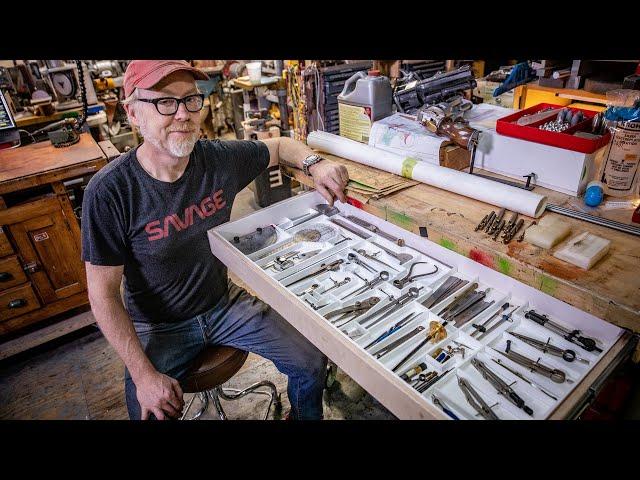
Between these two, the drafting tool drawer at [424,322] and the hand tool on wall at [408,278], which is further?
the hand tool on wall at [408,278]

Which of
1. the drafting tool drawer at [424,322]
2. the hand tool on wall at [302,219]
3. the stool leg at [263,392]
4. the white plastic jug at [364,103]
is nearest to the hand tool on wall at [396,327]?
the drafting tool drawer at [424,322]

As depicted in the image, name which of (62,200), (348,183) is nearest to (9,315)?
(62,200)

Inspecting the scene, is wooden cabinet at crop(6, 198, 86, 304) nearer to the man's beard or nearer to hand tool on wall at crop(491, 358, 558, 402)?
the man's beard

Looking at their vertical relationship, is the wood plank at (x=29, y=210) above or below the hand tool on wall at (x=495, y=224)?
below

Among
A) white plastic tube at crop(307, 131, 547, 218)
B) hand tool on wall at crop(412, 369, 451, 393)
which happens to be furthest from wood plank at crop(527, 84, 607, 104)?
hand tool on wall at crop(412, 369, 451, 393)

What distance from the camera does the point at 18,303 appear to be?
301 cm

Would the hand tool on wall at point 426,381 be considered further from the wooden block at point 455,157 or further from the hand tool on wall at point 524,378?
the wooden block at point 455,157

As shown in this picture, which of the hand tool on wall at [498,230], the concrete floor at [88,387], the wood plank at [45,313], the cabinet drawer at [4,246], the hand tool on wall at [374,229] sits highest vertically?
the hand tool on wall at [498,230]

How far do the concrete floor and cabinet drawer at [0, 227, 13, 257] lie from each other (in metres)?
0.84

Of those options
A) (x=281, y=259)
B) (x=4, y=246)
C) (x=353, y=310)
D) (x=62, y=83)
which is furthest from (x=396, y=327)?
(x=62, y=83)

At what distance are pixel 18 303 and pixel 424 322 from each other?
3.04 metres

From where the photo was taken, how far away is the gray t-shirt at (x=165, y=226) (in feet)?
5.91

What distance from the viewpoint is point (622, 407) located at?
161 cm

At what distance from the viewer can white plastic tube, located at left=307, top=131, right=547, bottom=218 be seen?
1.52 m
